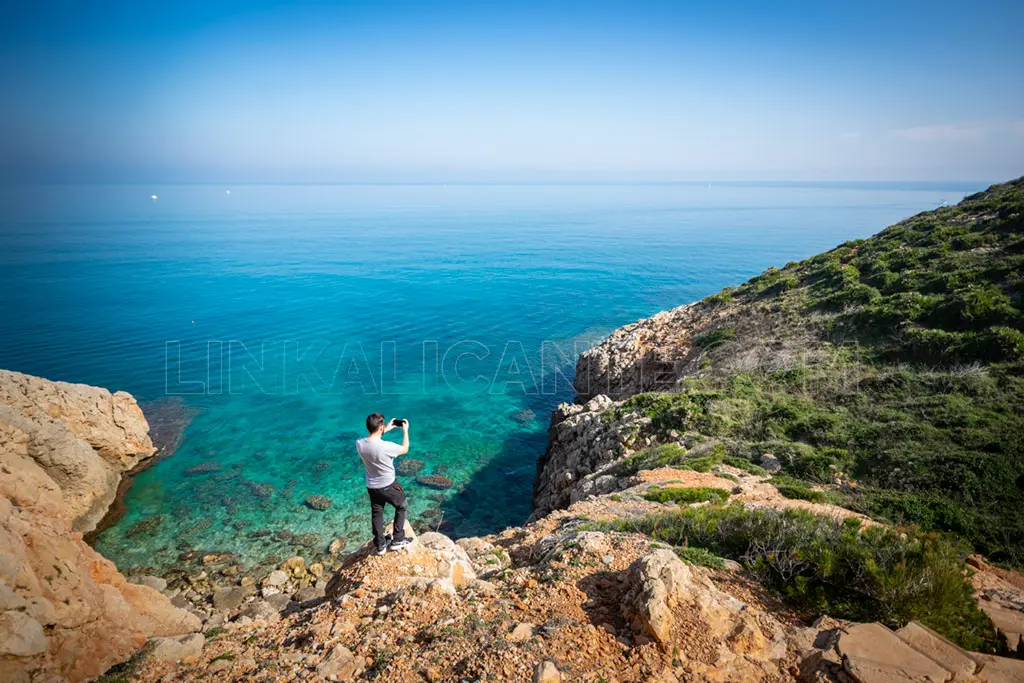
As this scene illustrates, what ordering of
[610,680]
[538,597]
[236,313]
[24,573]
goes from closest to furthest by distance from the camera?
[610,680]
[538,597]
[24,573]
[236,313]

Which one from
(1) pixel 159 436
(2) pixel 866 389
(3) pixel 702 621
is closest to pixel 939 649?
(3) pixel 702 621

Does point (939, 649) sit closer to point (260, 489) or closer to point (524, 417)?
point (260, 489)

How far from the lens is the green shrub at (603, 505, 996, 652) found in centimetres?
596

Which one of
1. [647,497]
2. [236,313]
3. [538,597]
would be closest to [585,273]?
[236,313]

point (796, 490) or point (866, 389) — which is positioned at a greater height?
point (866, 389)

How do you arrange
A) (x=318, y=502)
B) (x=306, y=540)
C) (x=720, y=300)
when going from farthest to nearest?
(x=720, y=300) → (x=318, y=502) → (x=306, y=540)

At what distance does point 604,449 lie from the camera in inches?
697

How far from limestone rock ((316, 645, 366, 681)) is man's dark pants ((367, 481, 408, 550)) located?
2.35m

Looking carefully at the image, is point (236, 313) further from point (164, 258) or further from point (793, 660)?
point (793, 660)

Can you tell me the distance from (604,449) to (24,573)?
15.7 meters

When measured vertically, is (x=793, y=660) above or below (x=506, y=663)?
above

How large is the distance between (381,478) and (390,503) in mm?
511

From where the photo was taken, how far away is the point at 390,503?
8.80 metres

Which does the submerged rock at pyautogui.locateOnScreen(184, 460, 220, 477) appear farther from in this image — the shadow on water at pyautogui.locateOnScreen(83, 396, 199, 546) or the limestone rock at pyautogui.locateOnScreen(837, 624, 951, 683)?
the limestone rock at pyautogui.locateOnScreen(837, 624, 951, 683)
